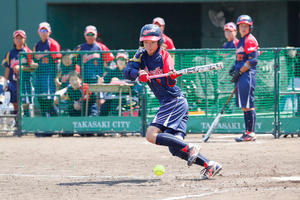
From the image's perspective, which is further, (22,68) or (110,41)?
(110,41)

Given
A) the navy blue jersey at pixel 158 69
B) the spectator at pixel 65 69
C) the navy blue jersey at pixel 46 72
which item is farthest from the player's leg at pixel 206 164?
the navy blue jersey at pixel 46 72

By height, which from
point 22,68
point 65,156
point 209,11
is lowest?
point 65,156

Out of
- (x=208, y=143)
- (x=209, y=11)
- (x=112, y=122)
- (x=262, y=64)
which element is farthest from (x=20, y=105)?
(x=209, y=11)

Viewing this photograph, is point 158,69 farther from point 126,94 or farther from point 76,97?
point 76,97

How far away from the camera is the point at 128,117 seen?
12039 millimetres

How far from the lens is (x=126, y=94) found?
1187 centimetres

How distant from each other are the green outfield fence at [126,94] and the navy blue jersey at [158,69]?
176 inches

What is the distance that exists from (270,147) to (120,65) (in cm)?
357

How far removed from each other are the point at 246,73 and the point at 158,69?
4194 millimetres

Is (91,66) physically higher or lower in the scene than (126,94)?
higher

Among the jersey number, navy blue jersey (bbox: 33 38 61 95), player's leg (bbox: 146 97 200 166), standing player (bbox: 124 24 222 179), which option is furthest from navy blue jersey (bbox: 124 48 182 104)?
navy blue jersey (bbox: 33 38 61 95)

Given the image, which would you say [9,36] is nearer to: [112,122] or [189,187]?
[112,122]

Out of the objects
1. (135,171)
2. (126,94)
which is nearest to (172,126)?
(135,171)

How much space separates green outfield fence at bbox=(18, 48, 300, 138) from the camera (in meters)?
11.6
